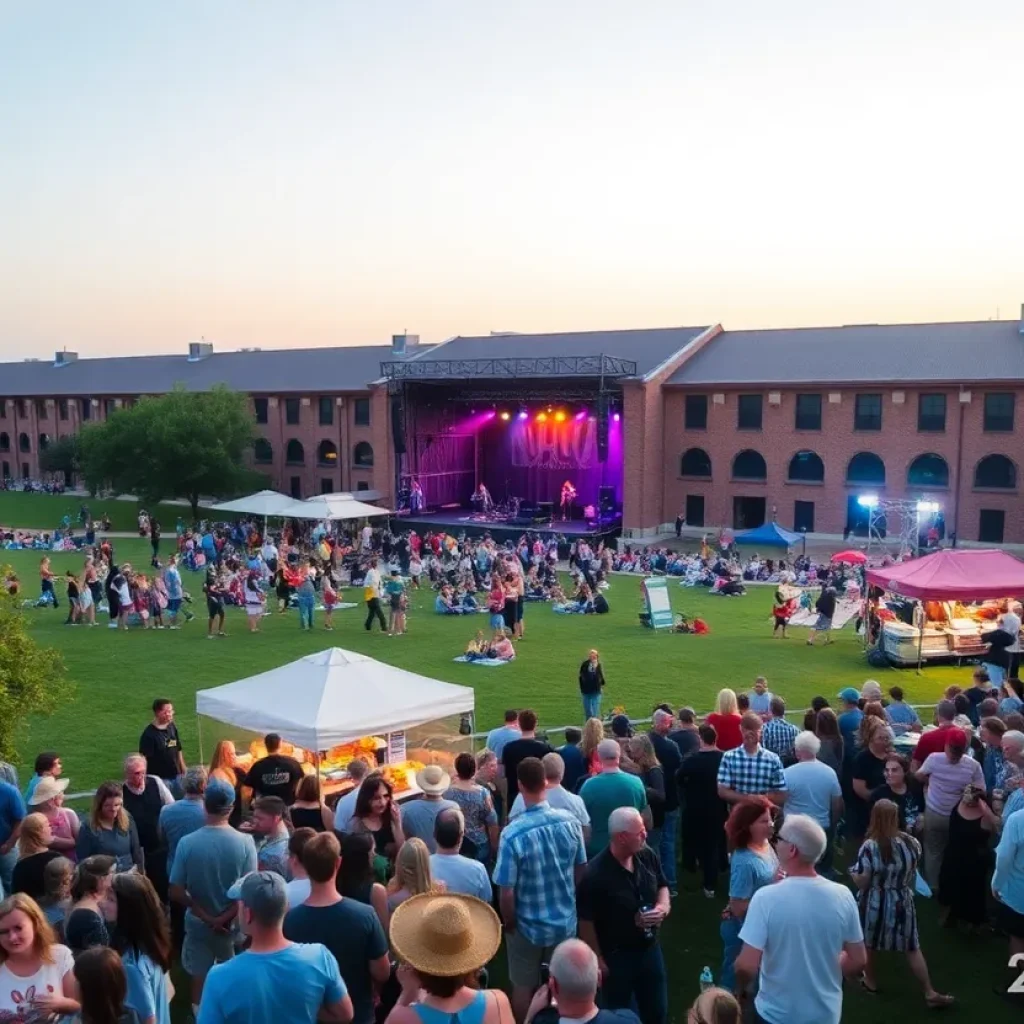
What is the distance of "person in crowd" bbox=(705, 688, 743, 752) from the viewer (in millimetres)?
8617

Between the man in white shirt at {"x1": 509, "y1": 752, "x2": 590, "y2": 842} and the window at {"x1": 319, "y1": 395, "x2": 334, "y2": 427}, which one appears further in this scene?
the window at {"x1": 319, "y1": 395, "x2": 334, "y2": 427}

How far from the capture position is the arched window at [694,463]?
39656mm

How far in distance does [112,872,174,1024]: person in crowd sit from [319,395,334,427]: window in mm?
44730

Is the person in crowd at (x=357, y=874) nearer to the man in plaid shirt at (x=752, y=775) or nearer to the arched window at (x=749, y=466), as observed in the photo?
the man in plaid shirt at (x=752, y=775)

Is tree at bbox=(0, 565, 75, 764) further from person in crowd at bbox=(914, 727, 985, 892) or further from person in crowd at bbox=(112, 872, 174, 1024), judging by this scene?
person in crowd at bbox=(914, 727, 985, 892)

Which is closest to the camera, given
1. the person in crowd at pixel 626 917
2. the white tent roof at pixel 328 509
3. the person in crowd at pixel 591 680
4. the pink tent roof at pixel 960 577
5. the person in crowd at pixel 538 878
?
the person in crowd at pixel 626 917

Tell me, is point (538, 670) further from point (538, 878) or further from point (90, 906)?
point (90, 906)

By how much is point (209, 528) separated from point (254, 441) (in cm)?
1445

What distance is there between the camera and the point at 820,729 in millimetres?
8352

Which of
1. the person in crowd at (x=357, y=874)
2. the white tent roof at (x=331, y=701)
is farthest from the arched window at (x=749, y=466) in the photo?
the person in crowd at (x=357, y=874)

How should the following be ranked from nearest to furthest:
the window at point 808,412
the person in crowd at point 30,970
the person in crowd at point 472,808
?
the person in crowd at point 30,970
the person in crowd at point 472,808
the window at point 808,412

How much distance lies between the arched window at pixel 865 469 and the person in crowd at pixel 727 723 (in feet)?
98.1

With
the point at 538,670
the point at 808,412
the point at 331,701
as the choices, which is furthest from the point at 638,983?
the point at 808,412

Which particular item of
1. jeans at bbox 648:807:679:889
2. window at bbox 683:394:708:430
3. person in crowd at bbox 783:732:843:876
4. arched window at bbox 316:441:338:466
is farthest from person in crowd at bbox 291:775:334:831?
arched window at bbox 316:441:338:466
